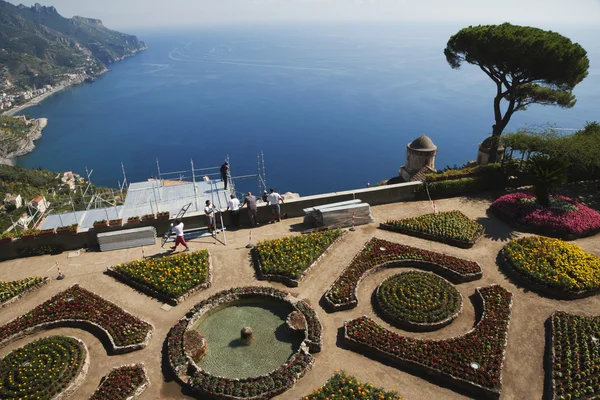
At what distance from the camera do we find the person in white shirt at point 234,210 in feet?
72.1

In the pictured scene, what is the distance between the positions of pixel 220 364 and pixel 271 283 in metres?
4.79

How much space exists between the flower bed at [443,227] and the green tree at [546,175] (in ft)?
14.5

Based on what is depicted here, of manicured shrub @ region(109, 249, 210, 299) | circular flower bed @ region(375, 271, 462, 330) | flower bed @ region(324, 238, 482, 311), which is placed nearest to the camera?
circular flower bed @ region(375, 271, 462, 330)

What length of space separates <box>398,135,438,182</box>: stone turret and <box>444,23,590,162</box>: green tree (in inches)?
197

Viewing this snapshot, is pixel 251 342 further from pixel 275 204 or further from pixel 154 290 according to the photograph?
pixel 275 204

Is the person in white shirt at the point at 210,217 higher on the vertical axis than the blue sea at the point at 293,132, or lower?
higher

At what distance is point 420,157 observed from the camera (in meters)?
34.7

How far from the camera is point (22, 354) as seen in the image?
1397cm

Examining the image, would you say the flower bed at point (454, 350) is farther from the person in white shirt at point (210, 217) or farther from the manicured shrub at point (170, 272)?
the person in white shirt at point (210, 217)

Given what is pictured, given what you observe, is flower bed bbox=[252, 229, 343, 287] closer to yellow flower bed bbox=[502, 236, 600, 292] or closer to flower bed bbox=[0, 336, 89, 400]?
flower bed bbox=[0, 336, 89, 400]

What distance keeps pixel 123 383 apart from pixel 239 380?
150 inches

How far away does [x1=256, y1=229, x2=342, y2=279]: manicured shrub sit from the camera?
18375 millimetres

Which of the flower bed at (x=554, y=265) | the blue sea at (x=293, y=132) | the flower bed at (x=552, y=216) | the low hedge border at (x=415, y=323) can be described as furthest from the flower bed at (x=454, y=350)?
the blue sea at (x=293, y=132)

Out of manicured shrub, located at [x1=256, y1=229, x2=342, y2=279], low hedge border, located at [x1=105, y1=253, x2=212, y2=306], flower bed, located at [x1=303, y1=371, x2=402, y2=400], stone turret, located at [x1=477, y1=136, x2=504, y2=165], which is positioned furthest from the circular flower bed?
stone turret, located at [x1=477, y1=136, x2=504, y2=165]
